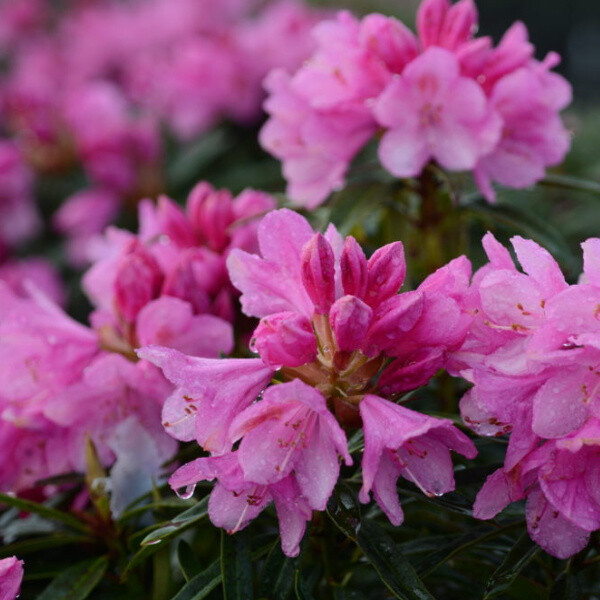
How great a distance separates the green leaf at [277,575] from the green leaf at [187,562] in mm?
65

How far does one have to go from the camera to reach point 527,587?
33.0 inches

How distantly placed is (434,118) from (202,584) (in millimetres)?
605

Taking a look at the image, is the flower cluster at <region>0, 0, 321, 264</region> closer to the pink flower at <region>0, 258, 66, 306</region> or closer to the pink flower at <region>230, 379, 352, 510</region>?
the pink flower at <region>0, 258, 66, 306</region>

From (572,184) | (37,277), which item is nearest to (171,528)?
(572,184)

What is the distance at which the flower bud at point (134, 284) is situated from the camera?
0.96 metres

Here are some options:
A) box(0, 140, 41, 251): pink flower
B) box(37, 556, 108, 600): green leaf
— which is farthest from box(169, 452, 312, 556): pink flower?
box(0, 140, 41, 251): pink flower

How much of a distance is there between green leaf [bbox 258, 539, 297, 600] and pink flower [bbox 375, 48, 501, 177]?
1.55 feet

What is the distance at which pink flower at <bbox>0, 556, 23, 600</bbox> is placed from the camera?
719 mm

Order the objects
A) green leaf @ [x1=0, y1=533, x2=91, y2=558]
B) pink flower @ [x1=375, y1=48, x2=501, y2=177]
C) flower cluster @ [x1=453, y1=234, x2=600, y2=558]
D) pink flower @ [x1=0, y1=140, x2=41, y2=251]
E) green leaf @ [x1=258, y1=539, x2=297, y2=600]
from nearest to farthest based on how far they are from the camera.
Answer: flower cluster @ [x1=453, y1=234, x2=600, y2=558] < green leaf @ [x1=258, y1=539, x2=297, y2=600] < green leaf @ [x1=0, y1=533, x2=91, y2=558] < pink flower @ [x1=375, y1=48, x2=501, y2=177] < pink flower @ [x1=0, y1=140, x2=41, y2=251]

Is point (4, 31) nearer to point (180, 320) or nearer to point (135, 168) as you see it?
point (135, 168)

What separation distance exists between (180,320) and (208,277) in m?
0.11

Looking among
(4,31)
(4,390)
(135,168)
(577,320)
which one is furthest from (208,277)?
(4,31)

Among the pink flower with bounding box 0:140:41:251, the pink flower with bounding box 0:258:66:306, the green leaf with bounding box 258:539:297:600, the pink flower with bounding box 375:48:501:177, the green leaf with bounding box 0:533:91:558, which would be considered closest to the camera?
the green leaf with bounding box 258:539:297:600

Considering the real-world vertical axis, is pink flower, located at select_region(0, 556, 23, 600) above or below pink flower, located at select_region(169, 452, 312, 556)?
below
